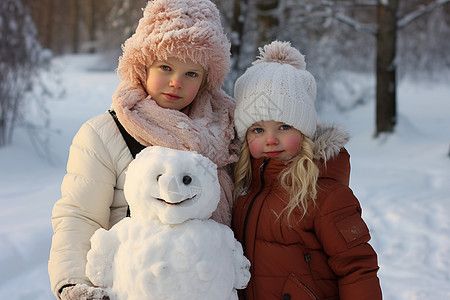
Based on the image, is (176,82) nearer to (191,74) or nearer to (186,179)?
(191,74)

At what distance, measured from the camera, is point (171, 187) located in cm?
131

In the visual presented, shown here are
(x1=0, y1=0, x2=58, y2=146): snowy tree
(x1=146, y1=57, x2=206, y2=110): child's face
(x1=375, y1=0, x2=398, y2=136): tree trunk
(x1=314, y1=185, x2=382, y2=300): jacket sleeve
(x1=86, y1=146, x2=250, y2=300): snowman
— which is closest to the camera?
(x1=86, y1=146, x2=250, y2=300): snowman

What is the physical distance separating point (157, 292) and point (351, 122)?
33.6 feet

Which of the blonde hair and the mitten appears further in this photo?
the blonde hair

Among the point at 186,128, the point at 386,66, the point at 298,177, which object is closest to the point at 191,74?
the point at 186,128

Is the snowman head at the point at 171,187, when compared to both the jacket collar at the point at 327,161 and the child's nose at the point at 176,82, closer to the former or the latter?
the child's nose at the point at 176,82

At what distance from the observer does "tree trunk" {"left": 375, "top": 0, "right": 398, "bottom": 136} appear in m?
8.12

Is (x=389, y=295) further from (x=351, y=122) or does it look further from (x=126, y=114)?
(x=351, y=122)

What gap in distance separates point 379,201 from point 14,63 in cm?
542

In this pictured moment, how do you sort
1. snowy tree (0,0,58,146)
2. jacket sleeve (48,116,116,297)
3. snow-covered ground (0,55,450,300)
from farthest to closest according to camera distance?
snowy tree (0,0,58,146)
snow-covered ground (0,55,450,300)
jacket sleeve (48,116,116,297)

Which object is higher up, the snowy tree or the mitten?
the snowy tree

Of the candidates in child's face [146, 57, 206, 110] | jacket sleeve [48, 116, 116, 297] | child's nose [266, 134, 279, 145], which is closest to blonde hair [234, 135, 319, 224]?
child's nose [266, 134, 279, 145]

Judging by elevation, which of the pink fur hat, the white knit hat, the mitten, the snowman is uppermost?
the pink fur hat

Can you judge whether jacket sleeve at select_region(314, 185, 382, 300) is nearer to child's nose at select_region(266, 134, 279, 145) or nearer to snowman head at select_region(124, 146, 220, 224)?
child's nose at select_region(266, 134, 279, 145)
